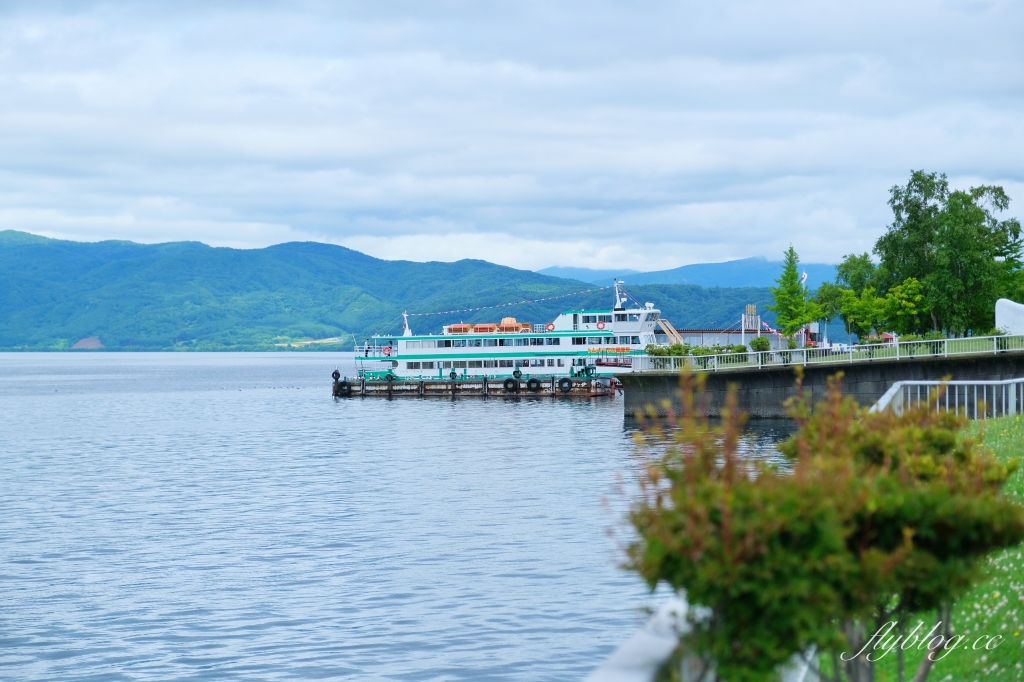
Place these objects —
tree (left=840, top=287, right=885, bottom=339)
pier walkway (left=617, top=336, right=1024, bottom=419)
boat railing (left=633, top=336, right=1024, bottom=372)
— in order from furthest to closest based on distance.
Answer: tree (left=840, top=287, right=885, bottom=339) → boat railing (left=633, top=336, right=1024, bottom=372) → pier walkway (left=617, top=336, right=1024, bottom=419)

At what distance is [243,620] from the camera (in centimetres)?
1908

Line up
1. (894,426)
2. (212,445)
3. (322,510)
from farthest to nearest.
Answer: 1. (212,445)
2. (322,510)
3. (894,426)

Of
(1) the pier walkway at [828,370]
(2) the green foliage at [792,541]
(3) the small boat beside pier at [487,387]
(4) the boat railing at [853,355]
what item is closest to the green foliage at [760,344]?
(4) the boat railing at [853,355]

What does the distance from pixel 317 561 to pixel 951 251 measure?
63.7 m

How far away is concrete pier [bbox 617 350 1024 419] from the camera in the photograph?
41250mm

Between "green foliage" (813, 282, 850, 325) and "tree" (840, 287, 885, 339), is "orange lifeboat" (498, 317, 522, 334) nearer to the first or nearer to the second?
"tree" (840, 287, 885, 339)

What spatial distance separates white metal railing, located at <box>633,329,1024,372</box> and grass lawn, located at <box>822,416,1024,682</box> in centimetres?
2447

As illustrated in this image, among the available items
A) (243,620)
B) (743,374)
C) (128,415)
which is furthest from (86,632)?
(128,415)

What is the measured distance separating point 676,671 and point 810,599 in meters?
0.68

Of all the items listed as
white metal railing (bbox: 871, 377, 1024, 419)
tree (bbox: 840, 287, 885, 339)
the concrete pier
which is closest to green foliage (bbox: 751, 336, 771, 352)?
tree (bbox: 840, 287, 885, 339)

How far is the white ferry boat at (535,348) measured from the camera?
294 ft

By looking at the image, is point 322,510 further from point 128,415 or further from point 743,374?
point 128,415

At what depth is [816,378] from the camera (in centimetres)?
4641

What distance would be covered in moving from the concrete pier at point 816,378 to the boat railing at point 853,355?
278 mm
